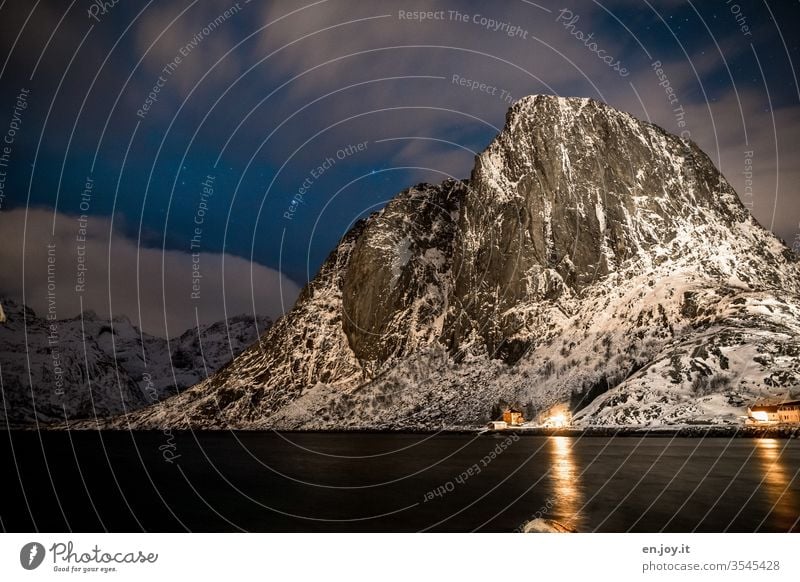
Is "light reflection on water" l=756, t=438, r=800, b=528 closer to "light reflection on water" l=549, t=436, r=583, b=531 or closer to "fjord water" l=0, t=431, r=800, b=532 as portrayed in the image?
"fjord water" l=0, t=431, r=800, b=532

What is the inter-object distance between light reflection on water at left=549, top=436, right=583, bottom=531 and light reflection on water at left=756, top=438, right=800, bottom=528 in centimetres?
995

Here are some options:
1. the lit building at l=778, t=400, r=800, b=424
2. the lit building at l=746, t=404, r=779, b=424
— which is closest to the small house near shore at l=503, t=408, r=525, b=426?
the lit building at l=746, t=404, r=779, b=424

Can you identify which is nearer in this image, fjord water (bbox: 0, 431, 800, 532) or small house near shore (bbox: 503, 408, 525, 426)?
fjord water (bbox: 0, 431, 800, 532)

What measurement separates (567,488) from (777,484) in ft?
49.8

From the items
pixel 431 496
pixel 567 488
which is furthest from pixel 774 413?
pixel 431 496

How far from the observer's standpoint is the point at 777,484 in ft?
154

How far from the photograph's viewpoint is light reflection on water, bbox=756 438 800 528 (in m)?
31.6

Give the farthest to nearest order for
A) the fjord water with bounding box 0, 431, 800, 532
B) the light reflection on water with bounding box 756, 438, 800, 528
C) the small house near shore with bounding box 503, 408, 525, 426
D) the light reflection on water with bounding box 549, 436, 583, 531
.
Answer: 1. the small house near shore with bounding box 503, 408, 525, 426
2. the light reflection on water with bounding box 549, 436, 583, 531
3. the fjord water with bounding box 0, 431, 800, 532
4. the light reflection on water with bounding box 756, 438, 800, 528

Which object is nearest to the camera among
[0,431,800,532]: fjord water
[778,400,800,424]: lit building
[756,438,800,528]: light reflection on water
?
[756,438,800,528]: light reflection on water

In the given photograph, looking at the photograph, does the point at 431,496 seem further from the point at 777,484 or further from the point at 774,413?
the point at 774,413

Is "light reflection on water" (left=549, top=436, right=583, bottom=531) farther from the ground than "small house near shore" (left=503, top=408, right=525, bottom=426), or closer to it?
farther from the ground

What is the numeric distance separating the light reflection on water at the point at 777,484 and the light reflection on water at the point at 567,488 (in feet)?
32.7

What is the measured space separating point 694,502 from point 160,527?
34.1m

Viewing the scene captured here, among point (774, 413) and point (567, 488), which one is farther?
point (774, 413)
